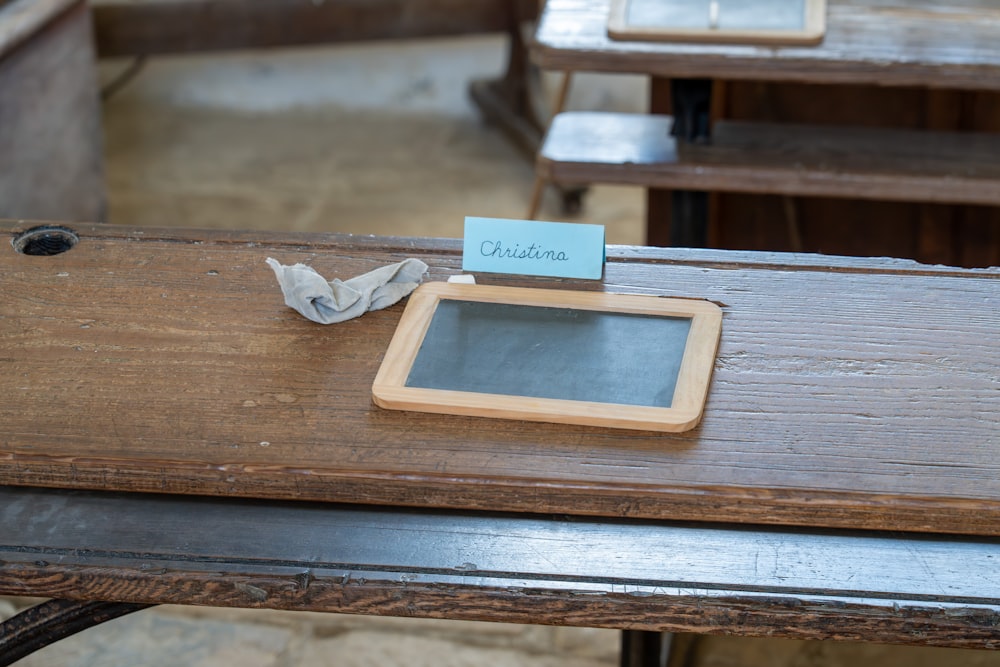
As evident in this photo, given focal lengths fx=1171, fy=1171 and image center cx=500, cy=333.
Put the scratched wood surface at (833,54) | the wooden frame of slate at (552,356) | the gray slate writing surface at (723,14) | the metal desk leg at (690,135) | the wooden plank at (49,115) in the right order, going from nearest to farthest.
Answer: the wooden frame of slate at (552,356) < the scratched wood surface at (833,54) < the gray slate writing surface at (723,14) < the metal desk leg at (690,135) < the wooden plank at (49,115)

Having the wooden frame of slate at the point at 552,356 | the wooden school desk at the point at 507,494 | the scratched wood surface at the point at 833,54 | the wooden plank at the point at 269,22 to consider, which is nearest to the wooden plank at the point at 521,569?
the wooden school desk at the point at 507,494

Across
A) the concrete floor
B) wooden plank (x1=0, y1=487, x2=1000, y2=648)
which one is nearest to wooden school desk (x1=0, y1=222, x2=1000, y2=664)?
wooden plank (x1=0, y1=487, x2=1000, y2=648)

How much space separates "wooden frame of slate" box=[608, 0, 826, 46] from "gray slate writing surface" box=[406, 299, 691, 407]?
100 centimetres

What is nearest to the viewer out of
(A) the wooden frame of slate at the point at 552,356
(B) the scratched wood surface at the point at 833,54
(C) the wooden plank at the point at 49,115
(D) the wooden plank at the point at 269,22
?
(A) the wooden frame of slate at the point at 552,356

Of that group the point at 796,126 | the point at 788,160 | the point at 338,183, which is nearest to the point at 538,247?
the point at 788,160

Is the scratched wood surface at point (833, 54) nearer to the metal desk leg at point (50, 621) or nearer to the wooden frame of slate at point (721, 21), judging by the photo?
the wooden frame of slate at point (721, 21)

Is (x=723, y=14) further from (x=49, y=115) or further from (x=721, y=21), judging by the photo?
(x=49, y=115)

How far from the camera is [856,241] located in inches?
108

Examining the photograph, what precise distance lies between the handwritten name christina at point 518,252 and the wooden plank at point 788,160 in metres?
0.96

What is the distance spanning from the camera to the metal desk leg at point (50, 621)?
3.66ft

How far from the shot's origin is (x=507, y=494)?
100 centimetres

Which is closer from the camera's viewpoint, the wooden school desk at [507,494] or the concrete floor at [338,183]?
the wooden school desk at [507,494]

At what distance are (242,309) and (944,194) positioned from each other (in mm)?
1414

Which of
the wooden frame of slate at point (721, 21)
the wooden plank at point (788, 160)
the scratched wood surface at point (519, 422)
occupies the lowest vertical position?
the wooden plank at point (788, 160)
